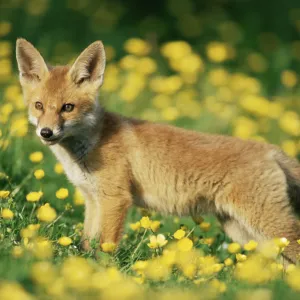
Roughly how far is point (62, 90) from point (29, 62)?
504mm

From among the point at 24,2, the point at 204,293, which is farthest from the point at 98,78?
the point at 24,2

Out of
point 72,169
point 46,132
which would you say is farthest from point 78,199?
point 46,132

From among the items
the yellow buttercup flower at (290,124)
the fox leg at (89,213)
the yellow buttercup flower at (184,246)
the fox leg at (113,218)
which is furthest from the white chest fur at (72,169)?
the yellow buttercup flower at (290,124)

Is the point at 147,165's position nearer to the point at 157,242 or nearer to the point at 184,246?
the point at 157,242

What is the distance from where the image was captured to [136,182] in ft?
18.9

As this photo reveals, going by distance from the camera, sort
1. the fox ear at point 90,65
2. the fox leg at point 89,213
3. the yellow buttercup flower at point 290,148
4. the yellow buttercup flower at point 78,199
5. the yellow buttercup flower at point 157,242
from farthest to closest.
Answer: the yellow buttercup flower at point 290,148 < the yellow buttercup flower at point 78,199 < the fox leg at point 89,213 < the fox ear at point 90,65 < the yellow buttercup flower at point 157,242

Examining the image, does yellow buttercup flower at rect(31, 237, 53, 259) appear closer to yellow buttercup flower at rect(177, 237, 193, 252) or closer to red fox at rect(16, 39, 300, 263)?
yellow buttercup flower at rect(177, 237, 193, 252)

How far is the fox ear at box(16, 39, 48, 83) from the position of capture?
565 centimetres

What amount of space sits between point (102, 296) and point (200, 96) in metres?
7.32

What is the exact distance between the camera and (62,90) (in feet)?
18.0

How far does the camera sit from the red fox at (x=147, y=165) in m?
5.48

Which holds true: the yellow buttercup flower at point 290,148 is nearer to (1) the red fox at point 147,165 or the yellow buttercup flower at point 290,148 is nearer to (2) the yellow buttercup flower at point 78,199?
(1) the red fox at point 147,165

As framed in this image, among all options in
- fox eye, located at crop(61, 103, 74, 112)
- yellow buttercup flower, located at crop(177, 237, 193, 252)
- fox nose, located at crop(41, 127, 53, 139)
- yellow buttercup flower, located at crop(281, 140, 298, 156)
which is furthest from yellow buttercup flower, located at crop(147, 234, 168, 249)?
yellow buttercup flower, located at crop(281, 140, 298, 156)

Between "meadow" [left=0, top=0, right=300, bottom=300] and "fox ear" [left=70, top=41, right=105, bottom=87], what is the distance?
851mm
